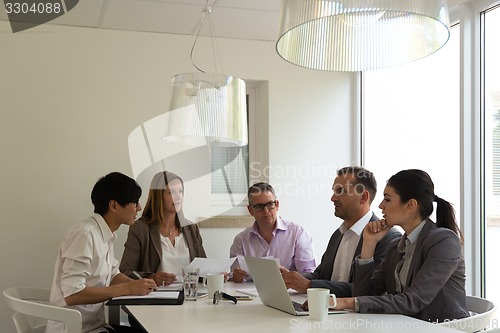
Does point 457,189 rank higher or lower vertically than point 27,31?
lower

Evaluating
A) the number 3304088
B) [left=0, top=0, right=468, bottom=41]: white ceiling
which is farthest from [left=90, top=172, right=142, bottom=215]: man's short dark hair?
the number 3304088

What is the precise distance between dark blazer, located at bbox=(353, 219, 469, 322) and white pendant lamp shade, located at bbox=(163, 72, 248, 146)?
122 cm

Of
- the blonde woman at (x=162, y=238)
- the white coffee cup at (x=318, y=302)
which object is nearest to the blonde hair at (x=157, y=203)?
the blonde woman at (x=162, y=238)

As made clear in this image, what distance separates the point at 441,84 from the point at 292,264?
1.56m

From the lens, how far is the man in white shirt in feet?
8.87

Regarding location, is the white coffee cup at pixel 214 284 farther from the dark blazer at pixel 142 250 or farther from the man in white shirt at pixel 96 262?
the dark blazer at pixel 142 250

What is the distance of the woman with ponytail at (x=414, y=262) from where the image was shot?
2359mm

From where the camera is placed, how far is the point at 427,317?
2412mm

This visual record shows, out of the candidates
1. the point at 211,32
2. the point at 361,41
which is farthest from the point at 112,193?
the point at 211,32

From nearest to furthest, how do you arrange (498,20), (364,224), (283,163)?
(364,224) → (498,20) → (283,163)

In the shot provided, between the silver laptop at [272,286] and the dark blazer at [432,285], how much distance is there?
20cm

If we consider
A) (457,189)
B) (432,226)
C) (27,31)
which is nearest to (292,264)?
(457,189)

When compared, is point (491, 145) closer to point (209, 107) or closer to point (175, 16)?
point (209, 107)

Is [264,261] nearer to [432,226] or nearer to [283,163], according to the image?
[432,226]
